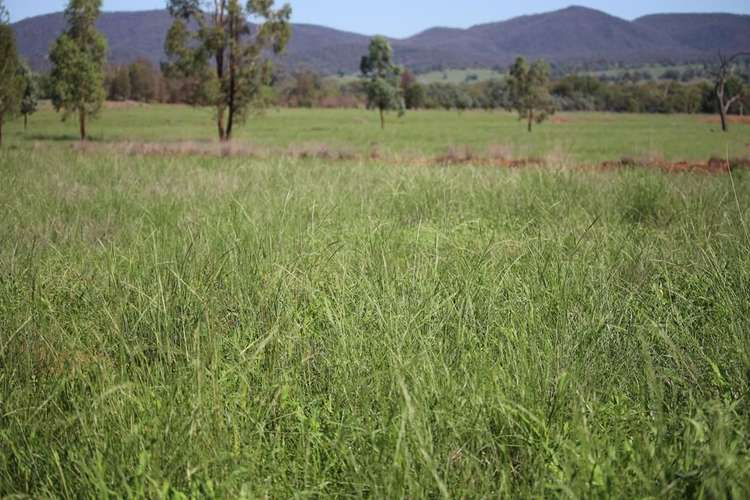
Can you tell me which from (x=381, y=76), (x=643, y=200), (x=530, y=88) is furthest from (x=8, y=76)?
(x=530, y=88)

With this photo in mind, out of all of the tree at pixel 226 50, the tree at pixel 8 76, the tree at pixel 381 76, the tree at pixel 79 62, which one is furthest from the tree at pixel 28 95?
the tree at pixel 381 76

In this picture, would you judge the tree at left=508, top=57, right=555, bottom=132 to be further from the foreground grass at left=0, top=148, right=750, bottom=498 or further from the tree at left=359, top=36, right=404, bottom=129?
the foreground grass at left=0, top=148, right=750, bottom=498

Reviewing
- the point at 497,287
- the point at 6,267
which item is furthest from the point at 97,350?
the point at 497,287

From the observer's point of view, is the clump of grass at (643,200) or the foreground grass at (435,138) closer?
the clump of grass at (643,200)

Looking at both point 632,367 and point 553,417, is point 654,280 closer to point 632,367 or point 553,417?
point 632,367

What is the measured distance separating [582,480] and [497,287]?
154 cm

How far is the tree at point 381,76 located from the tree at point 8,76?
134 feet

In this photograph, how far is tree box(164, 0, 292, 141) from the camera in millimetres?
24125

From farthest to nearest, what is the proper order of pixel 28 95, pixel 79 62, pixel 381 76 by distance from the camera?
pixel 381 76
pixel 28 95
pixel 79 62

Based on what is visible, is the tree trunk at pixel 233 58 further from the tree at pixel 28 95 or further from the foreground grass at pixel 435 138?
the tree at pixel 28 95

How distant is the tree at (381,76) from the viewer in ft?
203

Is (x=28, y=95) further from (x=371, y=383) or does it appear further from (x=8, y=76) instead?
(x=371, y=383)

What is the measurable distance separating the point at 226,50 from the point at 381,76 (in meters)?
39.4

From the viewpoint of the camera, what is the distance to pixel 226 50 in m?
25.8
